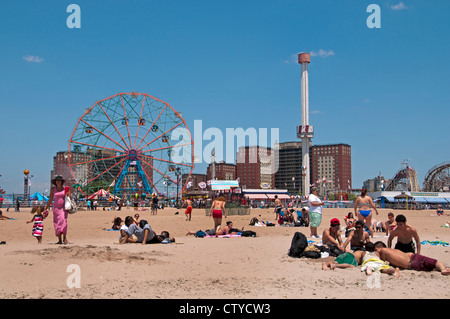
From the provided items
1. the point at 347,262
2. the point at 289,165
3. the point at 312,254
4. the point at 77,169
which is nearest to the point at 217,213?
the point at 312,254

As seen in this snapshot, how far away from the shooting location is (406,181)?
320 feet

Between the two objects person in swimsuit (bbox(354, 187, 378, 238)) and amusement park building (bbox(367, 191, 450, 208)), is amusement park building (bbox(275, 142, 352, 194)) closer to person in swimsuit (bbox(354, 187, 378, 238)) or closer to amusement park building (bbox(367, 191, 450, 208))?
amusement park building (bbox(367, 191, 450, 208))

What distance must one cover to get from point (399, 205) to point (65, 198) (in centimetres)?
5574

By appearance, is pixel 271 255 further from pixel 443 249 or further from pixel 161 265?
pixel 443 249

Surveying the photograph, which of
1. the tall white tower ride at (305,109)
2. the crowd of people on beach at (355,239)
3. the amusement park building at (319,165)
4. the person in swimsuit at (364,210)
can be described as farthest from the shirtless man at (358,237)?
the amusement park building at (319,165)

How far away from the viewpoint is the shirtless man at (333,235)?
343 inches

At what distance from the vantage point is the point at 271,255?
351 inches

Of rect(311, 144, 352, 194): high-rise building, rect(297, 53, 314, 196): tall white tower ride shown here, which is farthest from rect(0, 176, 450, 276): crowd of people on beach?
rect(311, 144, 352, 194): high-rise building

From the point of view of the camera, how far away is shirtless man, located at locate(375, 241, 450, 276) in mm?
6848

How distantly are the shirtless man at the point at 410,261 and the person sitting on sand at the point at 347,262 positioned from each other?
365 millimetres

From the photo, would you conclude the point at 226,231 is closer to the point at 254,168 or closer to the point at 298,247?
the point at 298,247
